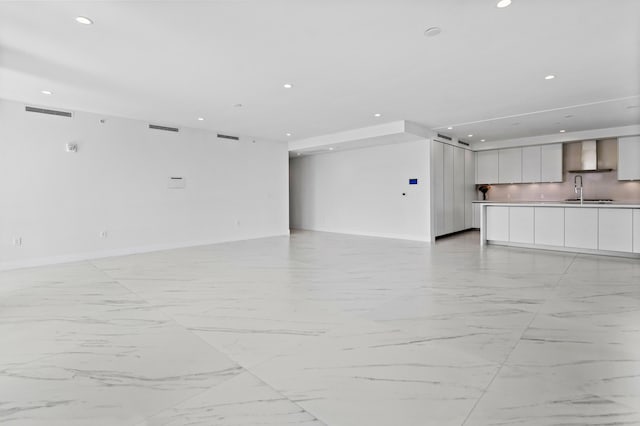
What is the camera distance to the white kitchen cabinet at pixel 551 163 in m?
8.73

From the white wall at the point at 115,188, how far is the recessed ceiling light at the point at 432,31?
617cm

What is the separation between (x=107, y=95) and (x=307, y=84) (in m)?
3.34

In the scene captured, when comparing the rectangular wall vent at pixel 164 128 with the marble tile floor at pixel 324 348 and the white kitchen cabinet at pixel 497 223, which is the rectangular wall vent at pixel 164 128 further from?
the white kitchen cabinet at pixel 497 223

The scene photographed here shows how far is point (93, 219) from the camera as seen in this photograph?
6.33 metres

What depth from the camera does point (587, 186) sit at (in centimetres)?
861

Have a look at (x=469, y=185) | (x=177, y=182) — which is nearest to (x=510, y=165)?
(x=469, y=185)

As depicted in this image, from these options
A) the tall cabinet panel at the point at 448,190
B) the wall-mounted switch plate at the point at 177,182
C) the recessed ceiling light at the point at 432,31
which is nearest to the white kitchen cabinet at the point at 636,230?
the tall cabinet panel at the point at 448,190

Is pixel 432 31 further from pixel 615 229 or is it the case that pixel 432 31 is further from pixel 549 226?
pixel 615 229

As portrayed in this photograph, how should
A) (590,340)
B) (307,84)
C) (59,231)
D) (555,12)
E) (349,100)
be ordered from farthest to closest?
(59,231) < (349,100) < (307,84) < (555,12) < (590,340)

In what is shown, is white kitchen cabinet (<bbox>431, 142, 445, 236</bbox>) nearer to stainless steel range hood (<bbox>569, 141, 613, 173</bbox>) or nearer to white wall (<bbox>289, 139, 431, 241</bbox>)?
white wall (<bbox>289, 139, 431, 241</bbox>)

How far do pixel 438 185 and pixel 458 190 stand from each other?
4.55 ft

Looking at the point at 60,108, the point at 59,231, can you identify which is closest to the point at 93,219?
the point at 59,231

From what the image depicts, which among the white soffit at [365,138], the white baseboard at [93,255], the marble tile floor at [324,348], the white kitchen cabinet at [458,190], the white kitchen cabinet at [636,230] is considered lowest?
the marble tile floor at [324,348]

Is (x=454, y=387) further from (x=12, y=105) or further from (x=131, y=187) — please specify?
(x=12, y=105)
